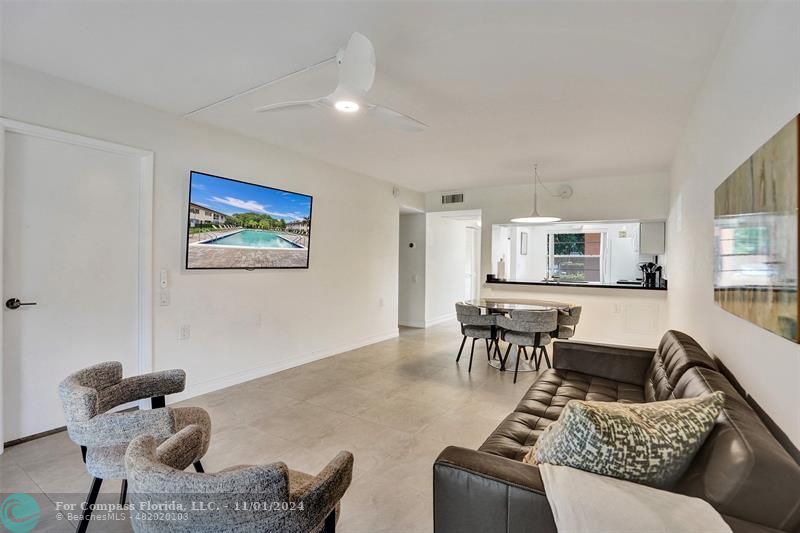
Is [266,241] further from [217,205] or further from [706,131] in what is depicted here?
[706,131]

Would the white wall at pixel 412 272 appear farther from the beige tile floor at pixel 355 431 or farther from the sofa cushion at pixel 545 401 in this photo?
the sofa cushion at pixel 545 401

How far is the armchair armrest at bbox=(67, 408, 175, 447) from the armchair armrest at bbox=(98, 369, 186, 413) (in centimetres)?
22

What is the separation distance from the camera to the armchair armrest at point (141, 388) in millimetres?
1896

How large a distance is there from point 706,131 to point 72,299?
4581 millimetres

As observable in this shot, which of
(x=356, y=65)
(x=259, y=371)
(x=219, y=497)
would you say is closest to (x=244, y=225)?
(x=259, y=371)

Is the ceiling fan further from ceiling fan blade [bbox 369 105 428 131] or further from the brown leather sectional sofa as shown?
the brown leather sectional sofa

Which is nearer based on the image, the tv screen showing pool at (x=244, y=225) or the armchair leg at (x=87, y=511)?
the armchair leg at (x=87, y=511)

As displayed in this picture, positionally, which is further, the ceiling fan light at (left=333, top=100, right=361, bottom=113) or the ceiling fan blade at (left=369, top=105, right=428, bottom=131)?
the ceiling fan blade at (left=369, top=105, right=428, bottom=131)

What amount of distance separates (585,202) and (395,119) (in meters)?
4.22

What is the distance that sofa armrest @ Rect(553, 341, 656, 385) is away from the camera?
275cm

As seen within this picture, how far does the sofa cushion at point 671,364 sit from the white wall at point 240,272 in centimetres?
352

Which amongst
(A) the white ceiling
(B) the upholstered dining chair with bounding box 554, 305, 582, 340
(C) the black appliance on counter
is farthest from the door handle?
(C) the black appliance on counter

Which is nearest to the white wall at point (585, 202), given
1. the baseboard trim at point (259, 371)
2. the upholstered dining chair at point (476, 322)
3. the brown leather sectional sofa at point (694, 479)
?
the upholstered dining chair at point (476, 322)

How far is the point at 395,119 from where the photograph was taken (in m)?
2.45
